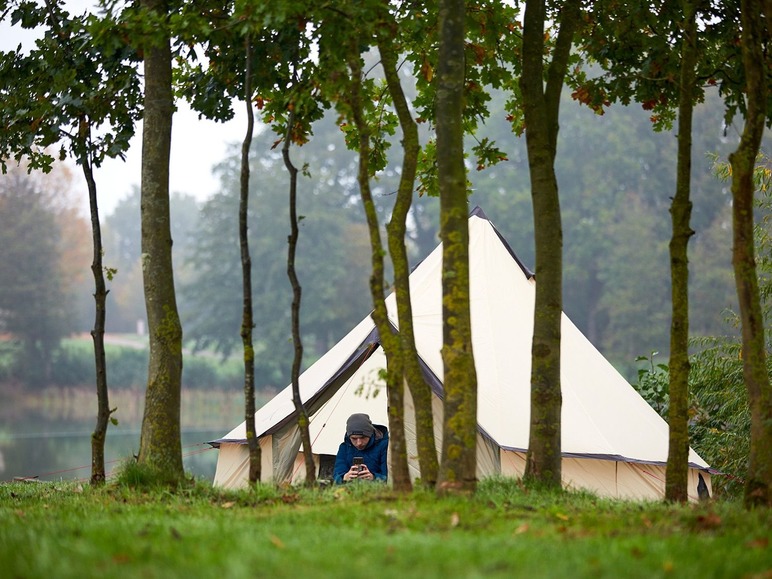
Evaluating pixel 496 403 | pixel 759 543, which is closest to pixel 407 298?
pixel 759 543

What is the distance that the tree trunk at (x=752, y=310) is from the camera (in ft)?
16.7

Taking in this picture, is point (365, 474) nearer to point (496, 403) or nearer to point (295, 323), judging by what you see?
point (496, 403)

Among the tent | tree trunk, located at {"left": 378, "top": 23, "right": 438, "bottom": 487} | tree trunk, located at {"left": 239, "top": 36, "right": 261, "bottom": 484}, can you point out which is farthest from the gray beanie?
tree trunk, located at {"left": 378, "top": 23, "right": 438, "bottom": 487}

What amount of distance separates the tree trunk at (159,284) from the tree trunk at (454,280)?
191 centimetres

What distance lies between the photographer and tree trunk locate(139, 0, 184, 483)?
6.46 m

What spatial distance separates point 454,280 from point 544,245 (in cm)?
140

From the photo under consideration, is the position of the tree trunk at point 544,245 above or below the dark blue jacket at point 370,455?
above

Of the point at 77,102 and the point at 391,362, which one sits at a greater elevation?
the point at 77,102

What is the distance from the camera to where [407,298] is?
19.3ft

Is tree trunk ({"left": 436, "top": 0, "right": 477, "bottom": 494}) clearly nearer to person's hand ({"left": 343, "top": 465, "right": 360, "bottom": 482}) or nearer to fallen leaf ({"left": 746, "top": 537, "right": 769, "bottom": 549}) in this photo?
fallen leaf ({"left": 746, "top": 537, "right": 769, "bottom": 549})

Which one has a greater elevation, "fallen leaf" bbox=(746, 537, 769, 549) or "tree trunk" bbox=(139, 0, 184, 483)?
"tree trunk" bbox=(139, 0, 184, 483)

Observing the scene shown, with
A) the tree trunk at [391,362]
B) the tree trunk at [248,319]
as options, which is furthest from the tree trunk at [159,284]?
the tree trunk at [391,362]

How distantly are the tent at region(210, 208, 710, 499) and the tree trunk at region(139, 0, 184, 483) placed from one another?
276 cm

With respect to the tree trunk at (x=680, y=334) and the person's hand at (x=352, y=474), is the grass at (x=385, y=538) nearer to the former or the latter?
the tree trunk at (x=680, y=334)
